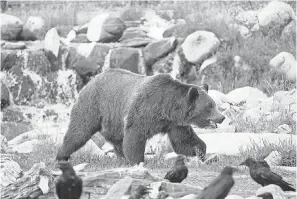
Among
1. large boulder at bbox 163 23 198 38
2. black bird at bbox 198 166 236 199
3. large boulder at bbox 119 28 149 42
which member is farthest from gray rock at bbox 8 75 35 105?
black bird at bbox 198 166 236 199

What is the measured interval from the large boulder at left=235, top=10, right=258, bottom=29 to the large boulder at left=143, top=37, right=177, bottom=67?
2083mm

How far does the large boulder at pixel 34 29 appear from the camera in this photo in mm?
19641

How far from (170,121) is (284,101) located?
4976mm

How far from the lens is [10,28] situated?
63.3 feet

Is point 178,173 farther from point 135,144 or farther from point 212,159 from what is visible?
point 212,159

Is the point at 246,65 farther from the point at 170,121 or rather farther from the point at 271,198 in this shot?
the point at 271,198

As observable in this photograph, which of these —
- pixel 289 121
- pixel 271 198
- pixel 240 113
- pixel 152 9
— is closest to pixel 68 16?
pixel 152 9

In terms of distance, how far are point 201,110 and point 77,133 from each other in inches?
73.0

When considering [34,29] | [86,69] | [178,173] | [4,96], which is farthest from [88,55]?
[178,173]

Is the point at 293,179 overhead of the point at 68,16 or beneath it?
beneath

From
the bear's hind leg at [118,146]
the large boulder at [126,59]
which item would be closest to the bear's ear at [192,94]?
the bear's hind leg at [118,146]

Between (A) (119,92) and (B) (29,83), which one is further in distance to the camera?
(B) (29,83)

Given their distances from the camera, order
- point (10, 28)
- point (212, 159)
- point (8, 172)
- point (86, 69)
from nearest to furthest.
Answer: point (8, 172) → point (212, 159) → point (86, 69) → point (10, 28)

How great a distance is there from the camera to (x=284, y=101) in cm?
1271
